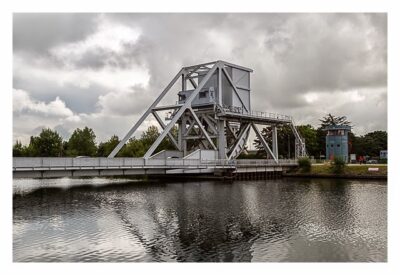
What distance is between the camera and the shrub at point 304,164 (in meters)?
56.1

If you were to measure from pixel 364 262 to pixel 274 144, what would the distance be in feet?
154

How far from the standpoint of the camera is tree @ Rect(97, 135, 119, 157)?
82.2 meters

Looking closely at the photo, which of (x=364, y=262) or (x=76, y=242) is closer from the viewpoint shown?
(x=364, y=262)

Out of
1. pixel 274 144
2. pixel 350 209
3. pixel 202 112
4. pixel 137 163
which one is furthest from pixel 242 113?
pixel 350 209

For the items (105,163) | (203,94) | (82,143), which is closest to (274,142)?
(203,94)

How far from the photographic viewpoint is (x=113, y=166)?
3372cm

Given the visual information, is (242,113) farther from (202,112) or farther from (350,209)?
(350,209)

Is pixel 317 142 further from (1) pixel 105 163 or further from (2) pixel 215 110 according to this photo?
(1) pixel 105 163

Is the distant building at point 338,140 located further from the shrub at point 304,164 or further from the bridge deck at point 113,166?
the bridge deck at point 113,166

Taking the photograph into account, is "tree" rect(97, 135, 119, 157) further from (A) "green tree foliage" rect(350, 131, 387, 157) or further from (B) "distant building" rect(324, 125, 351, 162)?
(A) "green tree foliage" rect(350, 131, 387, 157)

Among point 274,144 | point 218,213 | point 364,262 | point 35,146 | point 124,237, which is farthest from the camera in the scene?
point 35,146

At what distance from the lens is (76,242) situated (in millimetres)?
15805

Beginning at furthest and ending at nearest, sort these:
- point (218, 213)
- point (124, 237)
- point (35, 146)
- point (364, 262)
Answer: point (35, 146) < point (218, 213) < point (124, 237) < point (364, 262)

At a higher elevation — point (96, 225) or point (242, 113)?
point (242, 113)
